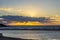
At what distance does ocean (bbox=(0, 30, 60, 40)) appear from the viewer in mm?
1671

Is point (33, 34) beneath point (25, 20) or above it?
beneath

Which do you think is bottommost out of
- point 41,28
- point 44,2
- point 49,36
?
point 49,36

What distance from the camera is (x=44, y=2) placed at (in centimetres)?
170

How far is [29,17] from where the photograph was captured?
5.65ft

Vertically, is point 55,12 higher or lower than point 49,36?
higher

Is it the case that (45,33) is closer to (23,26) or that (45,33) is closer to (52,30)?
(52,30)

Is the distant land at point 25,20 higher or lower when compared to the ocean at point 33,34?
higher

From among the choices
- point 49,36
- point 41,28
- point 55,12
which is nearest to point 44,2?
point 55,12

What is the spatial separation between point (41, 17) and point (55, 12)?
0.20 m

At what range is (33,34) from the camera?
1.69m

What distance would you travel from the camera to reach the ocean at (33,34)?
5.48 ft

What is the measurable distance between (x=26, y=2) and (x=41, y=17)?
0.95ft

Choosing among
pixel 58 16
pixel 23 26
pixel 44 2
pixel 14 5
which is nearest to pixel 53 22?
pixel 58 16

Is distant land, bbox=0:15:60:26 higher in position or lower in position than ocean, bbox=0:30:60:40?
higher
